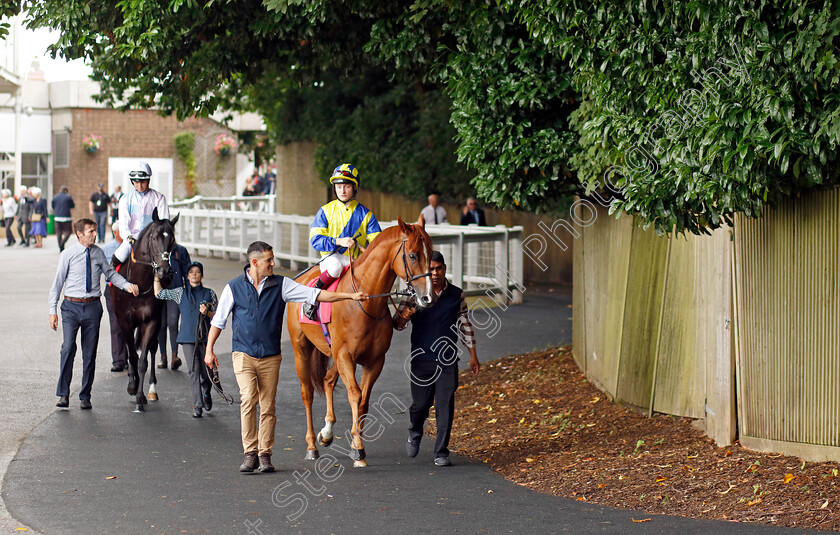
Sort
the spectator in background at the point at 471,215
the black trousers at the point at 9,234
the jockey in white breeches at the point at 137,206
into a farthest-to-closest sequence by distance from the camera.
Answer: the black trousers at the point at 9,234, the spectator in background at the point at 471,215, the jockey in white breeches at the point at 137,206

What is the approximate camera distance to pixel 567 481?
25.9 ft

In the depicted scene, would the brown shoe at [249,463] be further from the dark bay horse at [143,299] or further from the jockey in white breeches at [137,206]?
the jockey in white breeches at [137,206]

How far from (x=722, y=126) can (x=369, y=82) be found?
67.9 ft

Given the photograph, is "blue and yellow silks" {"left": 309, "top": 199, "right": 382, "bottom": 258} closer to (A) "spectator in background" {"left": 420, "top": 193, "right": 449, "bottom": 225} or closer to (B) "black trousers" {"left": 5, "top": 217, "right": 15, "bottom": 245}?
(A) "spectator in background" {"left": 420, "top": 193, "right": 449, "bottom": 225}

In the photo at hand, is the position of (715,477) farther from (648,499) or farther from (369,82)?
(369,82)

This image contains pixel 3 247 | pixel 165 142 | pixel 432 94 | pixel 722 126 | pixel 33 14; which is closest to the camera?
pixel 722 126

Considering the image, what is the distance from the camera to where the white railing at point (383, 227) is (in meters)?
19.0

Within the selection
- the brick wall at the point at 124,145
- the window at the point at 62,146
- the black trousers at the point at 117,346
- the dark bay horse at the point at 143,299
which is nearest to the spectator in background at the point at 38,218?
the brick wall at the point at 124,145

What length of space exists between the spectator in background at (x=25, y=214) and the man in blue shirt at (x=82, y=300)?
24.9 meters

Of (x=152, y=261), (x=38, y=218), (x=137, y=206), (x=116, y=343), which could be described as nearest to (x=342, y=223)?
(x=152, y=261)

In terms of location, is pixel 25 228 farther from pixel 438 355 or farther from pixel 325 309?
pixel 438 355

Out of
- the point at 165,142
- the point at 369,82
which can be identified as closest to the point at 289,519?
the point at 369,82

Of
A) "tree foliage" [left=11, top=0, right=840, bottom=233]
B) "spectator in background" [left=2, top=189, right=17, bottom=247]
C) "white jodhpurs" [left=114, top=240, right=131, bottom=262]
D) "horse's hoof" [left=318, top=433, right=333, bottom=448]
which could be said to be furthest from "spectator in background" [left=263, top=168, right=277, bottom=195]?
"horse's hoof" [left=318, top=433, right=333, bottom=448]

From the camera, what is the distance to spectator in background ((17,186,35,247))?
3381 centimetres
